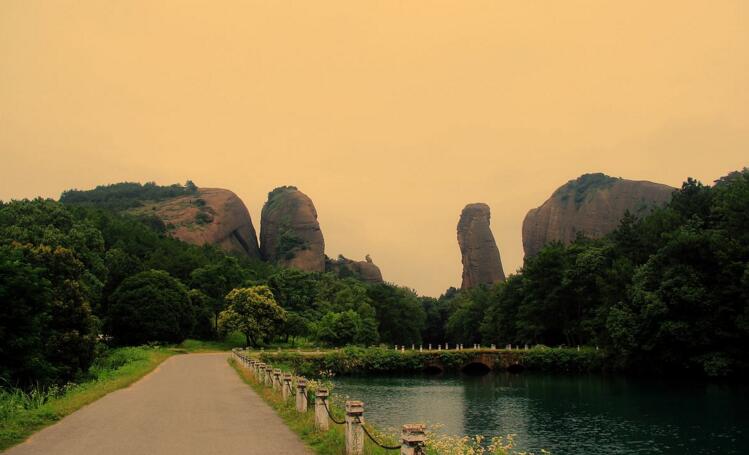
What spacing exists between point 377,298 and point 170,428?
8105 centimetres

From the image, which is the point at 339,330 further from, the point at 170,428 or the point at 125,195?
the point at 125,195

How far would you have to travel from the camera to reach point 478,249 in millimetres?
145625

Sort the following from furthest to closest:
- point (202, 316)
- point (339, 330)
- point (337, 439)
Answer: point (202, 316) < point (339, 330) < point (337, 439)

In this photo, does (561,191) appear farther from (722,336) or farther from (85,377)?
(85,377)

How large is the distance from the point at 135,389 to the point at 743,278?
3611 centimetres

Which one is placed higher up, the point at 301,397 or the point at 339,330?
the point at 339,330

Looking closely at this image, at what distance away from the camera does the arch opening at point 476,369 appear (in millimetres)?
67119

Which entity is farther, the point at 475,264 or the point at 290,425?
the point at 475,264

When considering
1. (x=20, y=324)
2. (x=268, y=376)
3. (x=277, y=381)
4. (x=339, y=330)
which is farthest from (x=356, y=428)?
(x=339, y=330)

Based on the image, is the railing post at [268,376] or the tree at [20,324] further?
the railing post at [268,376]

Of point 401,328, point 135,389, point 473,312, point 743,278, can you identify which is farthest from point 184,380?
point 473,312

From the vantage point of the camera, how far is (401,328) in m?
94.8

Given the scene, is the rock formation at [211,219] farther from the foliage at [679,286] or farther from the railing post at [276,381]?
the railing post at [276,381]

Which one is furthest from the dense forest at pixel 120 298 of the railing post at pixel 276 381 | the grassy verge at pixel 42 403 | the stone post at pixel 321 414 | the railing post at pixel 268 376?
the stone post at pixel 321 414
